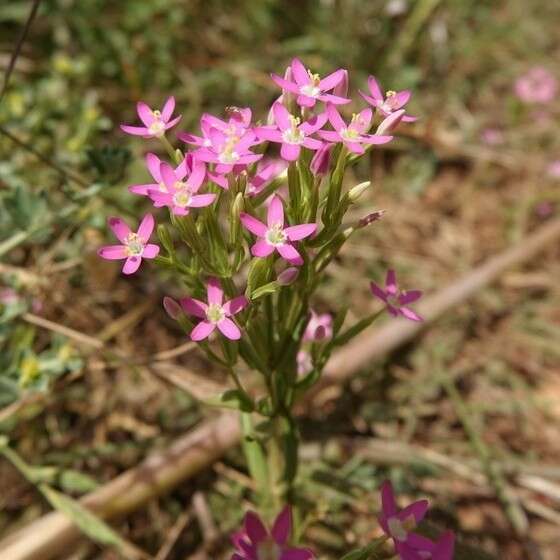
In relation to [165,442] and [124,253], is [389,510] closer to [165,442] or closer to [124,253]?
[124,253]

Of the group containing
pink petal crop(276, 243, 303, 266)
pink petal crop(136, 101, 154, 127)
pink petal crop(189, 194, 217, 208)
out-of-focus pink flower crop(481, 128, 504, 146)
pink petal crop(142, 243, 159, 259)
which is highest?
pink petal crop(136, 101, 154, 127)

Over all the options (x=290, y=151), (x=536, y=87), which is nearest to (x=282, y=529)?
(x=290, y=151)

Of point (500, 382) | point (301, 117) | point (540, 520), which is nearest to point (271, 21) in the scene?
point (500, 382)

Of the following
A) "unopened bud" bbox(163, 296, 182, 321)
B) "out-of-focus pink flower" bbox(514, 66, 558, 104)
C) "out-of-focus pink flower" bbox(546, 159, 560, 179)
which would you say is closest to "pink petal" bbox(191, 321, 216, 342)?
"unopened bud" bbox(163, 296, 182, 321)

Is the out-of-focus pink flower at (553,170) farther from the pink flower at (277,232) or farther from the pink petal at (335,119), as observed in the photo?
the pink flower at (277,232)

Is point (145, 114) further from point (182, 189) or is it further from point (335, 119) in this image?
point (335, 119)

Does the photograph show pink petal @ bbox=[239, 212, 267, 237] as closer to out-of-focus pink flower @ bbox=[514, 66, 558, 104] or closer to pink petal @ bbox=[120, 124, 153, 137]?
pink petal @ bbox=[120, 124, 153, 137]

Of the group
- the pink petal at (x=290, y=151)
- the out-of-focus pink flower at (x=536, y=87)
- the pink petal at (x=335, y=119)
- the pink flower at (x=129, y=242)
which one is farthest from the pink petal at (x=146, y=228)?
the out-of-focus pink flower at (x=536, y=87)

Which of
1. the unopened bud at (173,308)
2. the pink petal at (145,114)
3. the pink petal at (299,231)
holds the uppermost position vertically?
the pink petal at (145,114)

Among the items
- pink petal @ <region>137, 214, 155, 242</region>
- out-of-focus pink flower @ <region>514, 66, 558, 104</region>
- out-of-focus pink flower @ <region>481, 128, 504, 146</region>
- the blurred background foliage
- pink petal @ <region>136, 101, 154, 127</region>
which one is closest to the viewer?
pink petal @ <region>137, 214, 155, 242</region>
